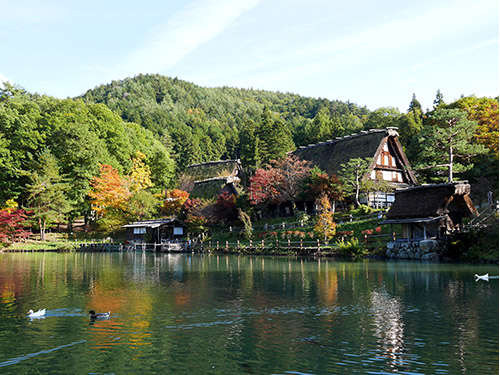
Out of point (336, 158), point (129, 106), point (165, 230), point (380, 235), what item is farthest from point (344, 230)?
point (129, 106)

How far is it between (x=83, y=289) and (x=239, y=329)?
10.2 meters

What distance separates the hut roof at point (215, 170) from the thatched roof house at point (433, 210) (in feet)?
132

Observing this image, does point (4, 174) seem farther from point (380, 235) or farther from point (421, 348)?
point (421, 348)

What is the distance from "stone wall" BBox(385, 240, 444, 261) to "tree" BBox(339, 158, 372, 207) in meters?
11.0

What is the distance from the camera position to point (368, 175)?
44906 millimetres

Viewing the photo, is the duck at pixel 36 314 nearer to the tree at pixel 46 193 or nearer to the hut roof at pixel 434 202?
the hut roof at pixel 434 202

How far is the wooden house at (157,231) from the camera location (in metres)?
53.2

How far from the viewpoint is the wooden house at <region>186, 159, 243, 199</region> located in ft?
187

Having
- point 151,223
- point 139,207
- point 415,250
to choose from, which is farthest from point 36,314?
point 139,207

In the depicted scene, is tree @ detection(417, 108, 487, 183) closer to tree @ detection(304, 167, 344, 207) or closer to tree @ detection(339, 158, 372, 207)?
tree @ detection(339, 158, 372, 207)

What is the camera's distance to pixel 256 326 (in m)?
12.8

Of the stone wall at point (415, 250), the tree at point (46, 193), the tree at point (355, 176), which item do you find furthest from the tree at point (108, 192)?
the stone wall at point (415, 250)

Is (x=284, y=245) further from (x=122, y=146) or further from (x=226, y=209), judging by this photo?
(x=122, y=146)

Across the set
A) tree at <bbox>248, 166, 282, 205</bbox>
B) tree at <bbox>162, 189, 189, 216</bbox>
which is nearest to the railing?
tree at <bbox>248, 166, 282, 205</bbox>
